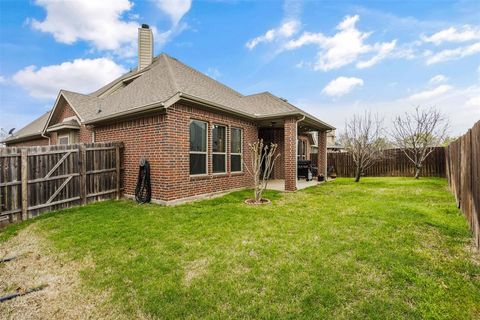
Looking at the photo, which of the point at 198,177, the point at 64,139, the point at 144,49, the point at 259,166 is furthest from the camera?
the point at 144,49

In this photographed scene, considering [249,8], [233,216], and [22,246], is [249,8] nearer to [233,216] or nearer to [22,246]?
[233,216]

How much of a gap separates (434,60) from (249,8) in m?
8.63

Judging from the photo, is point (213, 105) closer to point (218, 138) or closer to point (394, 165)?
point (218, 138)

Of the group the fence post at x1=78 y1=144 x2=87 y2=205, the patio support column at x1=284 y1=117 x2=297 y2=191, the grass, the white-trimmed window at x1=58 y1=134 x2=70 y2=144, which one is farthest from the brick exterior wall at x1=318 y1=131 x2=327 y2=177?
the white-trimmed window at x1=58 y1=134 x2=70 y2=144

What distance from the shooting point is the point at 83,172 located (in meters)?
7.30

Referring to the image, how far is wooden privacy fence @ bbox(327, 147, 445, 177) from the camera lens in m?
14.7

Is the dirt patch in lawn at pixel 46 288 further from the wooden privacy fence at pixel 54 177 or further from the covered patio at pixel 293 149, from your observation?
the covered patio at pixel 293 149

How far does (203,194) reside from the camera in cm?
793

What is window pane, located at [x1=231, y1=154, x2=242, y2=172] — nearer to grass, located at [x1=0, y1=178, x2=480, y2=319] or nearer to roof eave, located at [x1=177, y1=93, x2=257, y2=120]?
roof eave, located at [x1=177, y1=93, x2=257, y2=120]

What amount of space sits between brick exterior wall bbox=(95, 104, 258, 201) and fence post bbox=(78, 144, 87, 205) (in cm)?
125

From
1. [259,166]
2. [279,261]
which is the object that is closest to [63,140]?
[259,166]

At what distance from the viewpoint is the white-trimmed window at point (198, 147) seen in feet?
25.0

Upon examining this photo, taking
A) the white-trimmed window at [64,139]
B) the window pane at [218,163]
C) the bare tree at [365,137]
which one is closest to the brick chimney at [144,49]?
the white-trimmed window at [64,139]

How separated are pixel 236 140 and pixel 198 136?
2.14 meters
